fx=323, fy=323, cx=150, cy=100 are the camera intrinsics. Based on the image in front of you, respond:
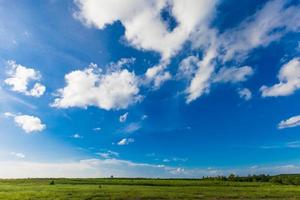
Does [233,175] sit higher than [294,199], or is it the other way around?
[233,175]

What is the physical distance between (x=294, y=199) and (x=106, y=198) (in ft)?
109

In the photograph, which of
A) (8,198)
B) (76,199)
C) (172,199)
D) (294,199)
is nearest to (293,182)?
(294,199)

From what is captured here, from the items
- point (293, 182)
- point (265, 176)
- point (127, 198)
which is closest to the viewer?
point (127, 198)

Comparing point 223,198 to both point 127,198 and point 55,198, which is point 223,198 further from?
point 55,198

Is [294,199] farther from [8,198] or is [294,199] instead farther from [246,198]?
[8,198]

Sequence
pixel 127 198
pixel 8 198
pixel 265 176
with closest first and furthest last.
→ pixel 8 198, pixel 127 198, pixel 265 176

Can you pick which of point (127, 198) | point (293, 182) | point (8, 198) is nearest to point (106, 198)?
point (127, 198)

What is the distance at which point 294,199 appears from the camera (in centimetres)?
5747

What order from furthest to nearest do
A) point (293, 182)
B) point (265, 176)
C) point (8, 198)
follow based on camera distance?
point (265, 176), point (293, 182), point (8, 198)

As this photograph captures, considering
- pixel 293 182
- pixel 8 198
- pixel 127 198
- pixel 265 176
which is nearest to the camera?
pixel 8 198

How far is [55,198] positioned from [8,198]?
7.53m

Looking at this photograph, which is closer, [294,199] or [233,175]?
[294,199]

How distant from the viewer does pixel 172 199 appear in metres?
56.5

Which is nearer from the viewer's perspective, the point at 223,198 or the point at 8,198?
the point at 8,198
